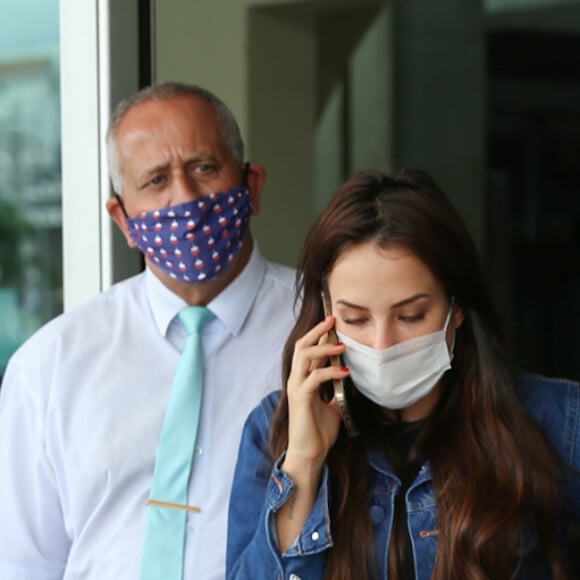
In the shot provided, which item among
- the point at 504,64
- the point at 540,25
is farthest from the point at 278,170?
the point at 504,64

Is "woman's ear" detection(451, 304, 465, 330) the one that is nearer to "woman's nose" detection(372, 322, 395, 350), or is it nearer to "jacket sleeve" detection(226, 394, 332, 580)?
"woman's nose" detection(372, 322, 395, 350)

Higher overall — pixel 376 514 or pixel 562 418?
pixel 562 418

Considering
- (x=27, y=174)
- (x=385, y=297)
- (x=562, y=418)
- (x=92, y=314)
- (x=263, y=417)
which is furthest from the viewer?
(x=27, y=174)

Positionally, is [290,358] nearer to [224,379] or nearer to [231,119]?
[224,379]

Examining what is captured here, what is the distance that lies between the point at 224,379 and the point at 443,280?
2.27 ft

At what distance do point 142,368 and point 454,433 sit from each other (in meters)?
0.79

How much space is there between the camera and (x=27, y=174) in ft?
12.7

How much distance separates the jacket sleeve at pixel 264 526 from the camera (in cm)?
210

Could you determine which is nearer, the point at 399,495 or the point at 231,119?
the point at 399,495

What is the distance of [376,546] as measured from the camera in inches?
83.0

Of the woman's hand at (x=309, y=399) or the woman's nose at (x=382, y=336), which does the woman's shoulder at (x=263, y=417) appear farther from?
the woman's nose at (x=382, y=336)

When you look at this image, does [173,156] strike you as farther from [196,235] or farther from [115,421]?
[115,421]

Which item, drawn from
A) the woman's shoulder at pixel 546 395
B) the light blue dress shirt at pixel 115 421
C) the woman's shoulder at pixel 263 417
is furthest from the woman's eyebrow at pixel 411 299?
the light blue dress shirt at pixel 115 421

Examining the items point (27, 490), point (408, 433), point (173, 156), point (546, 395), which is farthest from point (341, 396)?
point (27, 490)
